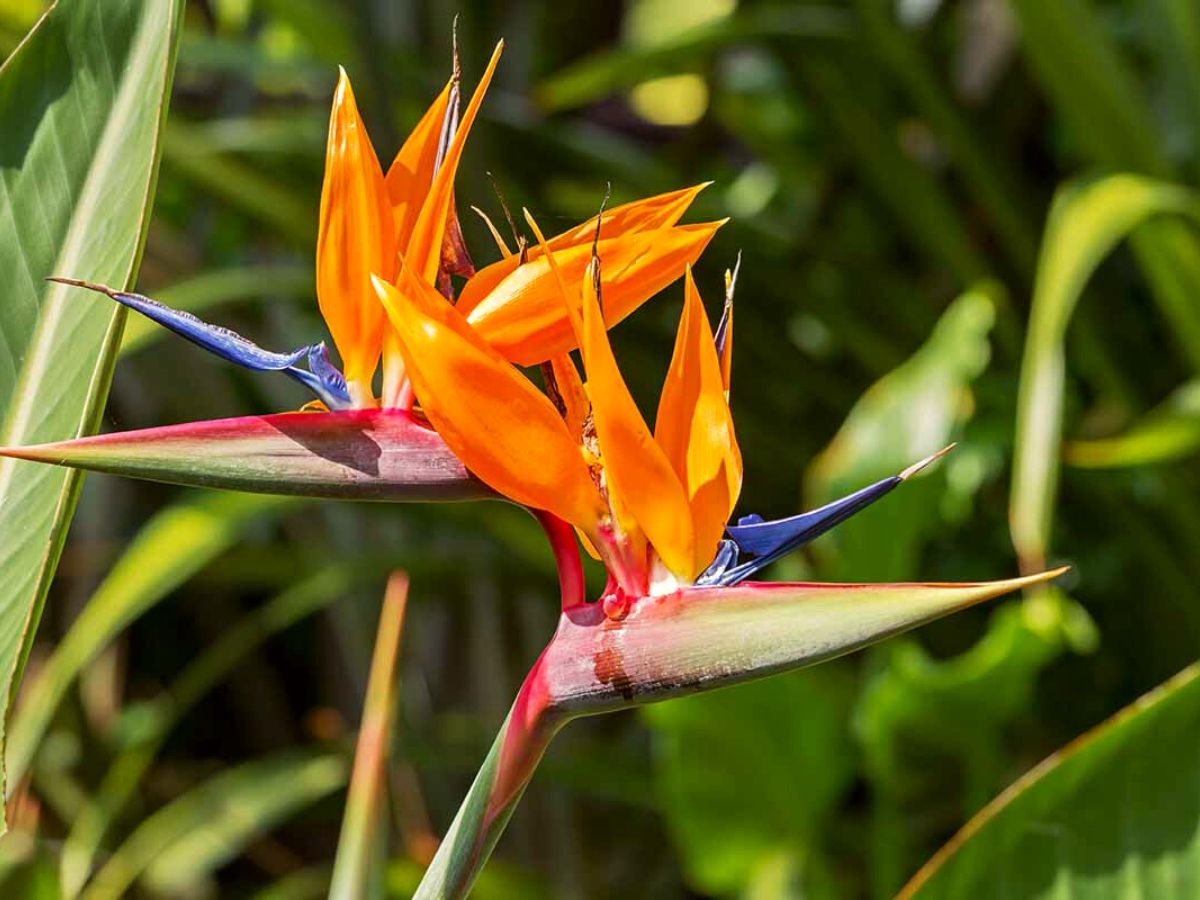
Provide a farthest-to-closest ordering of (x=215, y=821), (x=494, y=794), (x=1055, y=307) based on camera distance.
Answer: (x=215, y=821)
(x=1055, y=307)
(x=494, y=794)

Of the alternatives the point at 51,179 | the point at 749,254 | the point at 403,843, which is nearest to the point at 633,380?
the point at 749,254

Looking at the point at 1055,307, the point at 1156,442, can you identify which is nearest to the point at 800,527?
the point at 1055,307

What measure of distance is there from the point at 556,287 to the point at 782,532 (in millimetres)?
69

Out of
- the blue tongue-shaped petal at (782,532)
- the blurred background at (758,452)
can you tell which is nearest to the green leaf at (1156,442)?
the blurred background at (758,452)

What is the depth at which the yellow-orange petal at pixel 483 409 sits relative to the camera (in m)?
0.25

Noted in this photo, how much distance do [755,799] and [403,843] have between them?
50cm

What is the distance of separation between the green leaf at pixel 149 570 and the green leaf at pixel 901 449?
422 mm

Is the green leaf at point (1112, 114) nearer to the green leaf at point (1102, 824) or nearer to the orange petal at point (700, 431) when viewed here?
the green leaf at point (1102, 824)

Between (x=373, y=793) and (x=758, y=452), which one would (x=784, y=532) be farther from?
(x=758, y=452)

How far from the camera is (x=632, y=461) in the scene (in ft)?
0.86

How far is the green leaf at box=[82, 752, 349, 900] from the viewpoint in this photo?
123 cm

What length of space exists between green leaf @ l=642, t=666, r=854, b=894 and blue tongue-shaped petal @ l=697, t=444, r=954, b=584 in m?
0.57

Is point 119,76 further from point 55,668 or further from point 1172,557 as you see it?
point 1172,557

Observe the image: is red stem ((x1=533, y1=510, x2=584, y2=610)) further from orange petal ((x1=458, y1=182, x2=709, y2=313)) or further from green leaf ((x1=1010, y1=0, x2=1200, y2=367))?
green leaf ((x1=1010, y1=0, x2=1200, y2=367))
